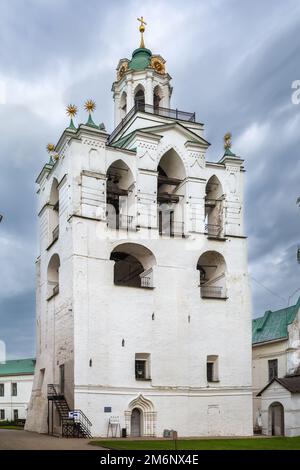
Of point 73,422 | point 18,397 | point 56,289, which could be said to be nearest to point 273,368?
point 56,289

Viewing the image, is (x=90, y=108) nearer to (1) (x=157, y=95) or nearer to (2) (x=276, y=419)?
(1) (x=157, y=95)

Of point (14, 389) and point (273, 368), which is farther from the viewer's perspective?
point (14, 389)

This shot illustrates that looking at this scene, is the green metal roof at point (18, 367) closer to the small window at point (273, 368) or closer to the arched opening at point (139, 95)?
the small window at point (273, 368)

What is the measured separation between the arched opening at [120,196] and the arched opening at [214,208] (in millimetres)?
5699

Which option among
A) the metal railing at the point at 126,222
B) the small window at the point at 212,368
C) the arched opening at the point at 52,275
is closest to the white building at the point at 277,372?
the small window at the point at 212,368

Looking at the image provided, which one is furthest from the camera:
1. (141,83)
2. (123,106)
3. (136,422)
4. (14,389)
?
(14,389)

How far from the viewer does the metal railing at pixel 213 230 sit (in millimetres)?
41438

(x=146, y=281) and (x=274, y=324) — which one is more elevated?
(x=146, y=281)

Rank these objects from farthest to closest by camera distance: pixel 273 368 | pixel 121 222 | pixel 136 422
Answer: pixel 273 368, pixel 121 222, pixel 136 422

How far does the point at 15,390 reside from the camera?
7625 centimetres

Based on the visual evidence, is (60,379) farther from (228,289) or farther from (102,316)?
(228,289)

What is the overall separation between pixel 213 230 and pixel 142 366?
10758 mm

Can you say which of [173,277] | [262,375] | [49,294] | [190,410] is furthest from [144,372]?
[262,375]

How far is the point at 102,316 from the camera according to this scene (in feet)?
116
